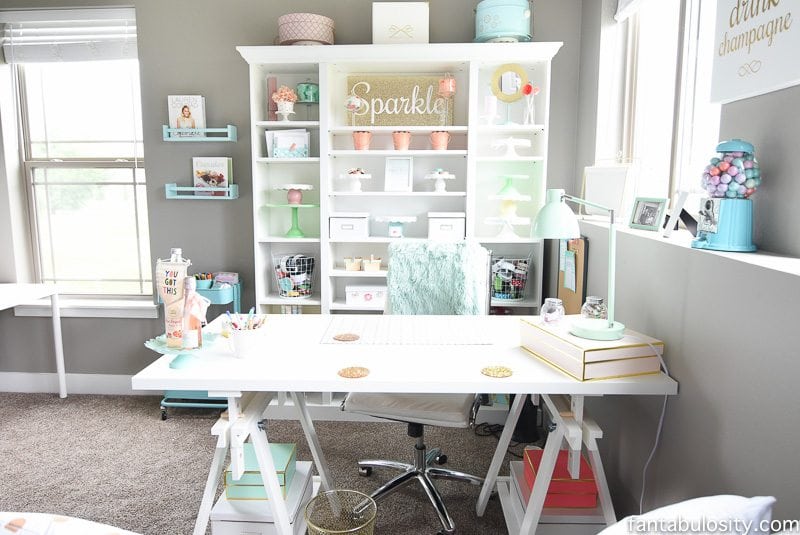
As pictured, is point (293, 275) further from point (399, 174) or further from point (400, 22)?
point (400, 22)

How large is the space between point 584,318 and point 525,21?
1.70 metres

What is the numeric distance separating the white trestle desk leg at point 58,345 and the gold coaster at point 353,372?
95.0 inches

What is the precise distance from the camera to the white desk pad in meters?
1.78

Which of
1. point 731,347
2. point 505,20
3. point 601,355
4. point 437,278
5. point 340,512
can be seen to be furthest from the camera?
point 505,20

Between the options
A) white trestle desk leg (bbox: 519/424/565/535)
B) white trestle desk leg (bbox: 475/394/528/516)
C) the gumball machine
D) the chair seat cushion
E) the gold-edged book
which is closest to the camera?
the gumball machine

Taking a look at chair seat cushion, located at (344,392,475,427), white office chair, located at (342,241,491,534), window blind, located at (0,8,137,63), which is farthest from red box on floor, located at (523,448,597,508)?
window blind, located at (0,8,137,63)

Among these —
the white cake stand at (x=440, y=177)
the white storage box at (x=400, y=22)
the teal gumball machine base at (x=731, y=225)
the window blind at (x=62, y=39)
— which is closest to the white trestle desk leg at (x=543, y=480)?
the teal gumball machine base at (x=731, y=225)

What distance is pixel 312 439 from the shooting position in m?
2.05

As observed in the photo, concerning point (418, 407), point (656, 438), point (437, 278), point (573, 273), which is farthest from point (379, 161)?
point (656, 438)

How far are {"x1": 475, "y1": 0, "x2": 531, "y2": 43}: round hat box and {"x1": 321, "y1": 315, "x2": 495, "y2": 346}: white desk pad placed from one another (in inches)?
58.0

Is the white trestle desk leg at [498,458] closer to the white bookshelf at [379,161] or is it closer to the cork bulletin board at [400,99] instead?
the white bookshelf at [379,161]

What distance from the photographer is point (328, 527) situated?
1.71 m

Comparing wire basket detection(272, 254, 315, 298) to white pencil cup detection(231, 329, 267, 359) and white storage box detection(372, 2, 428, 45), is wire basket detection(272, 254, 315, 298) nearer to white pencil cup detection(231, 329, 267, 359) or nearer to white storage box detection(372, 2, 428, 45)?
white storage box detection(372, 2, 428, 45)

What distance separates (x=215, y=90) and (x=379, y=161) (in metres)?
1.00
